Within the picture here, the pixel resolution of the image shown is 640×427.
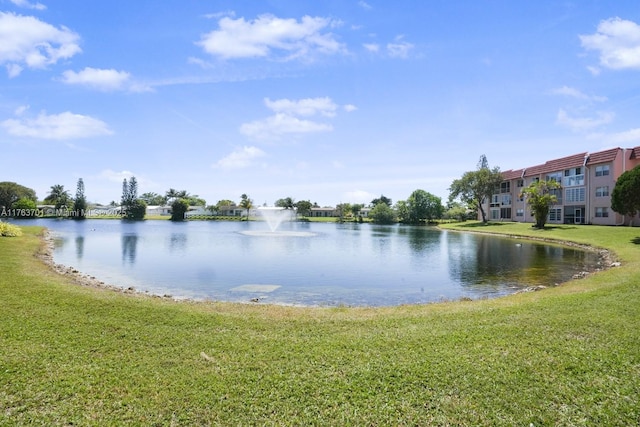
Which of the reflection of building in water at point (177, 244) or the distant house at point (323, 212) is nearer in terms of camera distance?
the reflection of building in water at point (177, 244)

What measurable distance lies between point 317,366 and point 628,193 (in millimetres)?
36455

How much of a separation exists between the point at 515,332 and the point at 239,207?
446 feet

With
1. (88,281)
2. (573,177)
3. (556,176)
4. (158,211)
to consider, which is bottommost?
(88,281)

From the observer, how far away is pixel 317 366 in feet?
20.2

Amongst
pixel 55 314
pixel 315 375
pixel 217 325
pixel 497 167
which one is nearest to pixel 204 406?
pixel 315 375

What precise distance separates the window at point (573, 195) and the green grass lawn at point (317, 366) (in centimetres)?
5178

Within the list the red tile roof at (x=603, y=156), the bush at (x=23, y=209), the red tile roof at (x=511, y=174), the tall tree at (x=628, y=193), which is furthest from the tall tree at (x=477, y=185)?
the bush at (x=23, y=209)

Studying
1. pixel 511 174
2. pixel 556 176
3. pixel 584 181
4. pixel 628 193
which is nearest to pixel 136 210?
pixel 511 174

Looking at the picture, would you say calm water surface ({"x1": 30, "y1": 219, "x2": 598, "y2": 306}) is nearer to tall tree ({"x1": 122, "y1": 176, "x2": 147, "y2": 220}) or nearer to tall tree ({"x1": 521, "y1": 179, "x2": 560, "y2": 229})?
tall tree ({"x1": 521, "y1": 179, "x2": 560, "y2": 229})

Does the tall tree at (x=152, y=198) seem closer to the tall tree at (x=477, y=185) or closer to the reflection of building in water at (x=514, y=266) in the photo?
the tall tree at (x=477, y=185)

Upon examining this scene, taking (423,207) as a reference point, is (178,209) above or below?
below

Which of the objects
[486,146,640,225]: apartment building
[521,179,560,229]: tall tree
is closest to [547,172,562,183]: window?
[486,146,640,225]: apartment building

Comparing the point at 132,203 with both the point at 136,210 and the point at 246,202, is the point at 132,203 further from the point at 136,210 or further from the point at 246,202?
the point at 246,202

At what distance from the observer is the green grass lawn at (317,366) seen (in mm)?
4945
